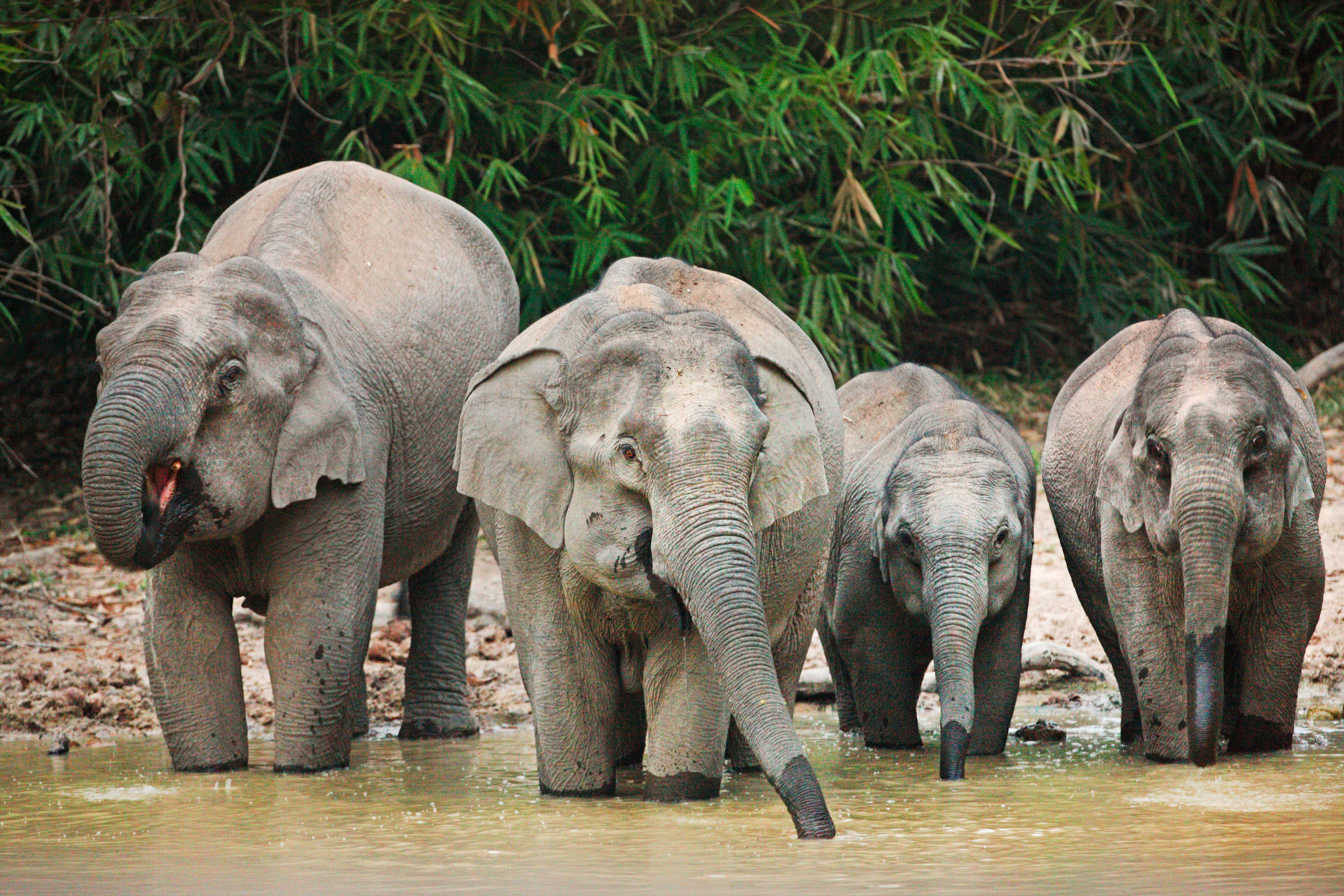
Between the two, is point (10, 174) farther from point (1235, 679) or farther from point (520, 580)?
point (1235, 679)

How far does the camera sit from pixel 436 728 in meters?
8.38

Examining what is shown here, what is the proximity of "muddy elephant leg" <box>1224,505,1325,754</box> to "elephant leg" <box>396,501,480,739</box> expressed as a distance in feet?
10.4

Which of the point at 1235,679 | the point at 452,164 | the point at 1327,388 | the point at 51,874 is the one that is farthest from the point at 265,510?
the point at 1327,388

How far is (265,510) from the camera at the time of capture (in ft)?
22.9

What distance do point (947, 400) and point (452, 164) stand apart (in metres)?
4.59

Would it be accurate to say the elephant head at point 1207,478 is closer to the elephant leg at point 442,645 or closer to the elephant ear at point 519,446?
the elephant ear at point 519,446

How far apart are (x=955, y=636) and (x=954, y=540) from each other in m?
0.38

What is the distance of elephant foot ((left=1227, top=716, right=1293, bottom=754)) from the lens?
7305 mm

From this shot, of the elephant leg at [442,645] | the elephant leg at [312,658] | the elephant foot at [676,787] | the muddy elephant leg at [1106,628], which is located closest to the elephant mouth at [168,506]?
the elephant leg at [312,658]

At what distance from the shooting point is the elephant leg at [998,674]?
24.6ft

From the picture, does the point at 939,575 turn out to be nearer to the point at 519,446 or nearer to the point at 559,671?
the point at 559,671

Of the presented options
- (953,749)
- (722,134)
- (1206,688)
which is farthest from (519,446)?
(722,134)

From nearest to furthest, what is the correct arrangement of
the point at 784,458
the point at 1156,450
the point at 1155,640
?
the point at 784,458 < the point at 1156,450 < the point at 1155,640

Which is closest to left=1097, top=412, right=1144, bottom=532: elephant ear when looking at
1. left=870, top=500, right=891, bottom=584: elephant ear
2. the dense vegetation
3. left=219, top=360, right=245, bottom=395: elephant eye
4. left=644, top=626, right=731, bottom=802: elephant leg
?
left=870, top=500, right=891, bottom=584: elephant ear
